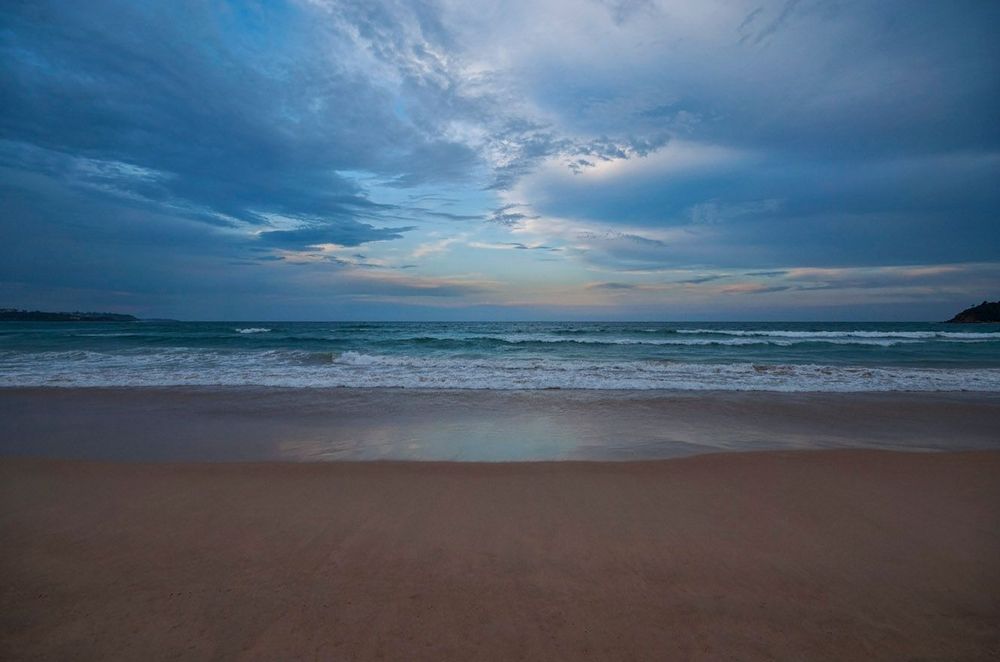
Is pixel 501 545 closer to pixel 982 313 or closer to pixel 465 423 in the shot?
pixel 465 423

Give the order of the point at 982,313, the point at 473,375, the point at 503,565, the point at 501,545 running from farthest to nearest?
the point at 982,313 < the point at 473,375 < the point at 501,545 < the point at 503,565

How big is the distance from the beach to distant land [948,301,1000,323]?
91420mm

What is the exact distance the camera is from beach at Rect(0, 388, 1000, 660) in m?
2.64

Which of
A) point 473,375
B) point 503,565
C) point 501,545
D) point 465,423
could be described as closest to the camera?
point 503,565

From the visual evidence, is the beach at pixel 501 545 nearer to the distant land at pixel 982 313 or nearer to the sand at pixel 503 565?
the sand at pixel 503 565

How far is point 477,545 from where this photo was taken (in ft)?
12.1

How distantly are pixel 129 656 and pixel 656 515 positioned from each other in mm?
3927

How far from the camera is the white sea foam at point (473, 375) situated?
41.2 feet

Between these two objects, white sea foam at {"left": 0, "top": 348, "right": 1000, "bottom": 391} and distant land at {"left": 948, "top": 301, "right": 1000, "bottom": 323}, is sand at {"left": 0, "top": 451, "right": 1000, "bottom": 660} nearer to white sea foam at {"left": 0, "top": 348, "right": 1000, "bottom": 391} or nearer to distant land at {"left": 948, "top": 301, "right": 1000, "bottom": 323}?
white sea foam at {"left": 0, "top": 348, "right": 1000, "bottom": 391}

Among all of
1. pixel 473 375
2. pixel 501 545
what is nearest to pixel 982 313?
pixel 473 375

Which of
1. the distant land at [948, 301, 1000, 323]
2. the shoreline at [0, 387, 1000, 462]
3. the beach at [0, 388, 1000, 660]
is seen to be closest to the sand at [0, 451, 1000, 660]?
the beach at [0, 388, 1000, 660]

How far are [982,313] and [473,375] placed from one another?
94.8 m

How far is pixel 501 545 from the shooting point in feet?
12.1

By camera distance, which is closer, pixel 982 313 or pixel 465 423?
pixel 465 423
